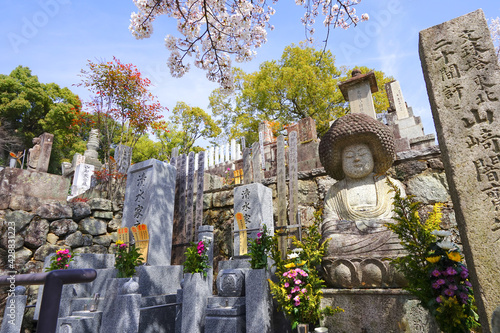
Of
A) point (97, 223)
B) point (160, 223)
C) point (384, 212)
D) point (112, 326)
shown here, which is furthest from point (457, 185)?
point (97, 223)

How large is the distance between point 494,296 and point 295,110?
16950mm

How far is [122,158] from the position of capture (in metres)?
8.90

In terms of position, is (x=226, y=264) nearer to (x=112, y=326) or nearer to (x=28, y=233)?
(x=112, y=326)

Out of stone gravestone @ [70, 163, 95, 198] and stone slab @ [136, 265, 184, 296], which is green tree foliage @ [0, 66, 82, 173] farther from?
stone slab @ [136, 265, 184, 296]

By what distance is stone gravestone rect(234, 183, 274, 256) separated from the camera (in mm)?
5047

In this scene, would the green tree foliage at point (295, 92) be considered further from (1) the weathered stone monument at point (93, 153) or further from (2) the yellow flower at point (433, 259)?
(2) the yellow flower at point (433, 259)

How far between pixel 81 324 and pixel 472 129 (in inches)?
191

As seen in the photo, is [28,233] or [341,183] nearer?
[341,183]

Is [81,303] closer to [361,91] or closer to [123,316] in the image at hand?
[123,316]

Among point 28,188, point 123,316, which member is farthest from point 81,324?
point 28,188

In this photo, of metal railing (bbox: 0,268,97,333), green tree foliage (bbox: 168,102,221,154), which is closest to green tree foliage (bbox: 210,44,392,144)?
green tree foliage (bbox: 168,102,221,154)

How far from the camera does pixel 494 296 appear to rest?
189 cm

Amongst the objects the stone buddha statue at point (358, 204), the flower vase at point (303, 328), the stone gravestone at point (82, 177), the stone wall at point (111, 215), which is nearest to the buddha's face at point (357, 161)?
the stone buddha statue at point (358, 204)

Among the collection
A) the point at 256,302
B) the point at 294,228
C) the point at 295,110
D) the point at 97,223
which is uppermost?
the point at 295,110
